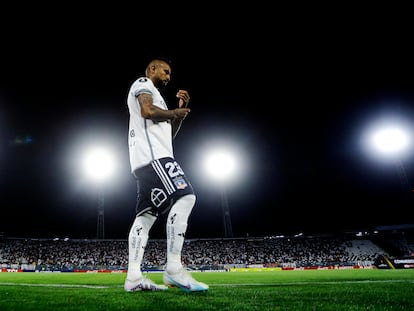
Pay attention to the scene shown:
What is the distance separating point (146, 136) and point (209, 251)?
4417 cm

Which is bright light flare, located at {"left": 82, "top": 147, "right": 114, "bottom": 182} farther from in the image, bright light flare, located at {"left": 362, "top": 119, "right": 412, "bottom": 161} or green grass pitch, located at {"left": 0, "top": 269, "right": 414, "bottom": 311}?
bright light flare, located at {"left": 362, "top": 119, "right": 412, "bottom": 161}

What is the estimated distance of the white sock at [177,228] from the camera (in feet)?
10.6

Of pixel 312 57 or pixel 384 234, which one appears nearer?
pixel 312 57

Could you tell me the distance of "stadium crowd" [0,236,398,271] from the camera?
134 ft

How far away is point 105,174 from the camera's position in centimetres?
3039

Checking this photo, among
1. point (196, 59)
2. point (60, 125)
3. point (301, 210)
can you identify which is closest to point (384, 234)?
point (301, 210)

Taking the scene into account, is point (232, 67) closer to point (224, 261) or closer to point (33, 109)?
point (33, 109)

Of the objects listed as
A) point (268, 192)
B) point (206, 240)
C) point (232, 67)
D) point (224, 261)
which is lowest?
point (224, 261)

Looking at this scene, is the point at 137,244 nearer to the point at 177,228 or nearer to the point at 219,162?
the point at 177,228

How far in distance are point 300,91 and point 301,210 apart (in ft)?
77.2

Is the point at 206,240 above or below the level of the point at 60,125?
below

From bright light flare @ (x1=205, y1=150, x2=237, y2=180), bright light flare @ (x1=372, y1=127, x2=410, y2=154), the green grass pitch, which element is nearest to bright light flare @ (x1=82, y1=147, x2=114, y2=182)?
bright light flare @ (x1=205, y1=150, x2=237, y2=180)

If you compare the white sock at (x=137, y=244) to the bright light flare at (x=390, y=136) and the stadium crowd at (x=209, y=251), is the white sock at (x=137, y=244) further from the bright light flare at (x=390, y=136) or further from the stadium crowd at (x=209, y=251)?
the stadium crowd at (x=209, y=251)

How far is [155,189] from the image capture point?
3414mm
